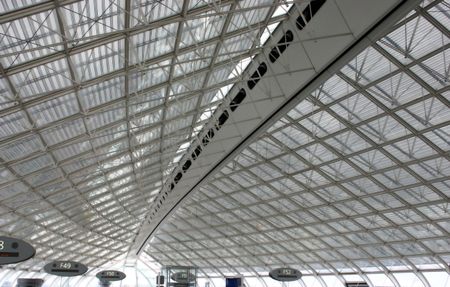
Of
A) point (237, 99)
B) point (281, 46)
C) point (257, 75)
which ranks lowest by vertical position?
point (281, 46)

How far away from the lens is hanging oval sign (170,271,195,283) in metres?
41.2

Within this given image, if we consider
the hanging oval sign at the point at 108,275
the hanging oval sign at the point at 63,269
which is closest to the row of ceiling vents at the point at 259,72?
the hanging oval sign at the point at 63,269

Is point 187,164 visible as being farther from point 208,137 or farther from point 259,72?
point 259,72

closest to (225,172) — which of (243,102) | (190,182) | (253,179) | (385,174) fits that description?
(253,179)

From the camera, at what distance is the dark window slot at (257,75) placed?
21191 mm

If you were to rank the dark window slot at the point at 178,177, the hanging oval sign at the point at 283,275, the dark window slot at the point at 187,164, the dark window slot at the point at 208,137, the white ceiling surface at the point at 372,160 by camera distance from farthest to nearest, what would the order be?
the dark window slot at the point at 178,177 < the dark window slot at the point at 187,164 < the hanging oval sign at the point at 283,275 < the dark window slot at the point at 208,137 < the white ceiling surface at the point at 372,160

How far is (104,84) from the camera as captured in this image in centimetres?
2055

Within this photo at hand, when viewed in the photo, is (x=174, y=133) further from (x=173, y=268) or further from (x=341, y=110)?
(x=173, y=268)

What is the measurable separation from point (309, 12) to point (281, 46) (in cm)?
220

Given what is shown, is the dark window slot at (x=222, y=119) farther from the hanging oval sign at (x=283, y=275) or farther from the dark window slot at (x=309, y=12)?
the hanging oval sign at (x=283, y=275)

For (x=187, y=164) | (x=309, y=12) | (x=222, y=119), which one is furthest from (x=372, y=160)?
(x=309, y=12)

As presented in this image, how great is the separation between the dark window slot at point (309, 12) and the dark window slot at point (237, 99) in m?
6.06

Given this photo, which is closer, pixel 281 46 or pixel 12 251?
pixel 12 251

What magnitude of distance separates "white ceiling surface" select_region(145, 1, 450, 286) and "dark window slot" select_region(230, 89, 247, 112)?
15.5ft
